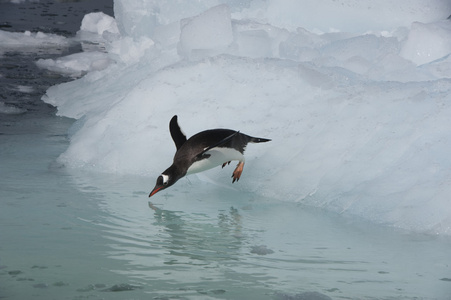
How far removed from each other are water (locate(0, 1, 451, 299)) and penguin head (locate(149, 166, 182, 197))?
0.51ft

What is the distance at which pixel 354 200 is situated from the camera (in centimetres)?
358

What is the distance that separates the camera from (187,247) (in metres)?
2.87

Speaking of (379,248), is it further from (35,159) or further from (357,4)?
(357,4)

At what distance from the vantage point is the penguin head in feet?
10.8

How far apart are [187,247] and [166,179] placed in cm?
54

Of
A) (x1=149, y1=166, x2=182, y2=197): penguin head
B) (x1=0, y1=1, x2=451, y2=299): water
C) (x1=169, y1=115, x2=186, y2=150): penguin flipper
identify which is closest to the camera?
(x1=0, y1=1, x2=451, y2=299): water

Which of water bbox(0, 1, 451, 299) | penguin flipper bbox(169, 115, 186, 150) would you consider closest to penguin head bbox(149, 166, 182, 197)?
water bbox(0, 1, 451, 299)

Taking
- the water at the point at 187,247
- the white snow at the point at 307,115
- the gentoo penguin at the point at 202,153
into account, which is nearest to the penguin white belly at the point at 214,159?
the gentoo penguin at the point at 202,153

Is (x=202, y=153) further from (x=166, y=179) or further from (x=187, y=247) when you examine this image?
(x=187, y=247)

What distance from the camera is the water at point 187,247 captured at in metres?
2.40

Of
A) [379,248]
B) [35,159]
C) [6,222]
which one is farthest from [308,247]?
[35,159]

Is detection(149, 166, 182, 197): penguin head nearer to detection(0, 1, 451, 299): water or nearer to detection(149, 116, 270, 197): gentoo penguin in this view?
detection(149, 116, 270, 197): gentoo penguin

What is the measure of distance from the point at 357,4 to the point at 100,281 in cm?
557

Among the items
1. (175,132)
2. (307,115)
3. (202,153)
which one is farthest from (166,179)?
(307,115)
